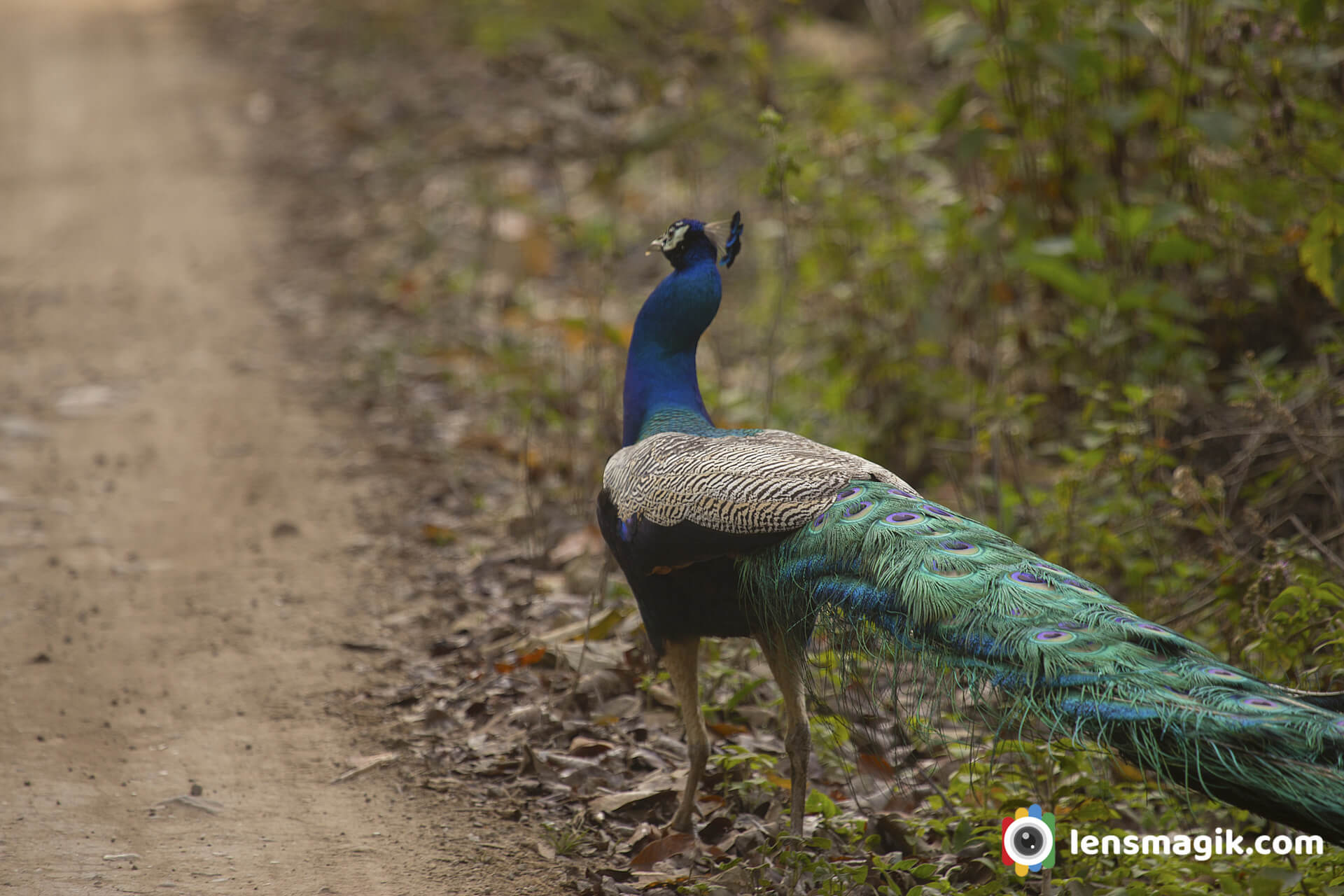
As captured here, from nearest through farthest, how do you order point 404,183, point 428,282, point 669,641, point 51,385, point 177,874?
point 177,874 < point 669,641 < point 51,385 < point 428,282 < point 404,183

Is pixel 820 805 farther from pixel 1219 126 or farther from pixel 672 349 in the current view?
pixel 1219 126

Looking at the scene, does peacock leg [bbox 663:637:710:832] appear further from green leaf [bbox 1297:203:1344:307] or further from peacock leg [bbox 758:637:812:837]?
green leaf [bbox 1297:203:1344:307]

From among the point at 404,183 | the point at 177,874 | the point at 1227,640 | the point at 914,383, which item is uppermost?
the point at 404,183

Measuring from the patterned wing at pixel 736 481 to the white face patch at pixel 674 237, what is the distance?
66cm

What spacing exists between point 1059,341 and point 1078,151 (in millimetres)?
1026

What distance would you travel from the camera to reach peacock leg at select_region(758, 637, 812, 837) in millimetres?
3375

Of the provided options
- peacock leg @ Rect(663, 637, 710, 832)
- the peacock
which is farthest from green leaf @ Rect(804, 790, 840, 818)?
peacock leg @ Rect(663, 637, 710, 832)

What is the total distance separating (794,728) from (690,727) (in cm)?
34

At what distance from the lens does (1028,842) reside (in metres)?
3.33

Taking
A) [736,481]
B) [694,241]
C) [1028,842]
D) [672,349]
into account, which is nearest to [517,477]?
[672,349]

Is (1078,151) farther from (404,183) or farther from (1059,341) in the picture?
(404,183)

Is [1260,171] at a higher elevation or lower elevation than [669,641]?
higher

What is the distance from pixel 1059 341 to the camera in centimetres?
567

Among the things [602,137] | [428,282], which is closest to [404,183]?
[428,282]
